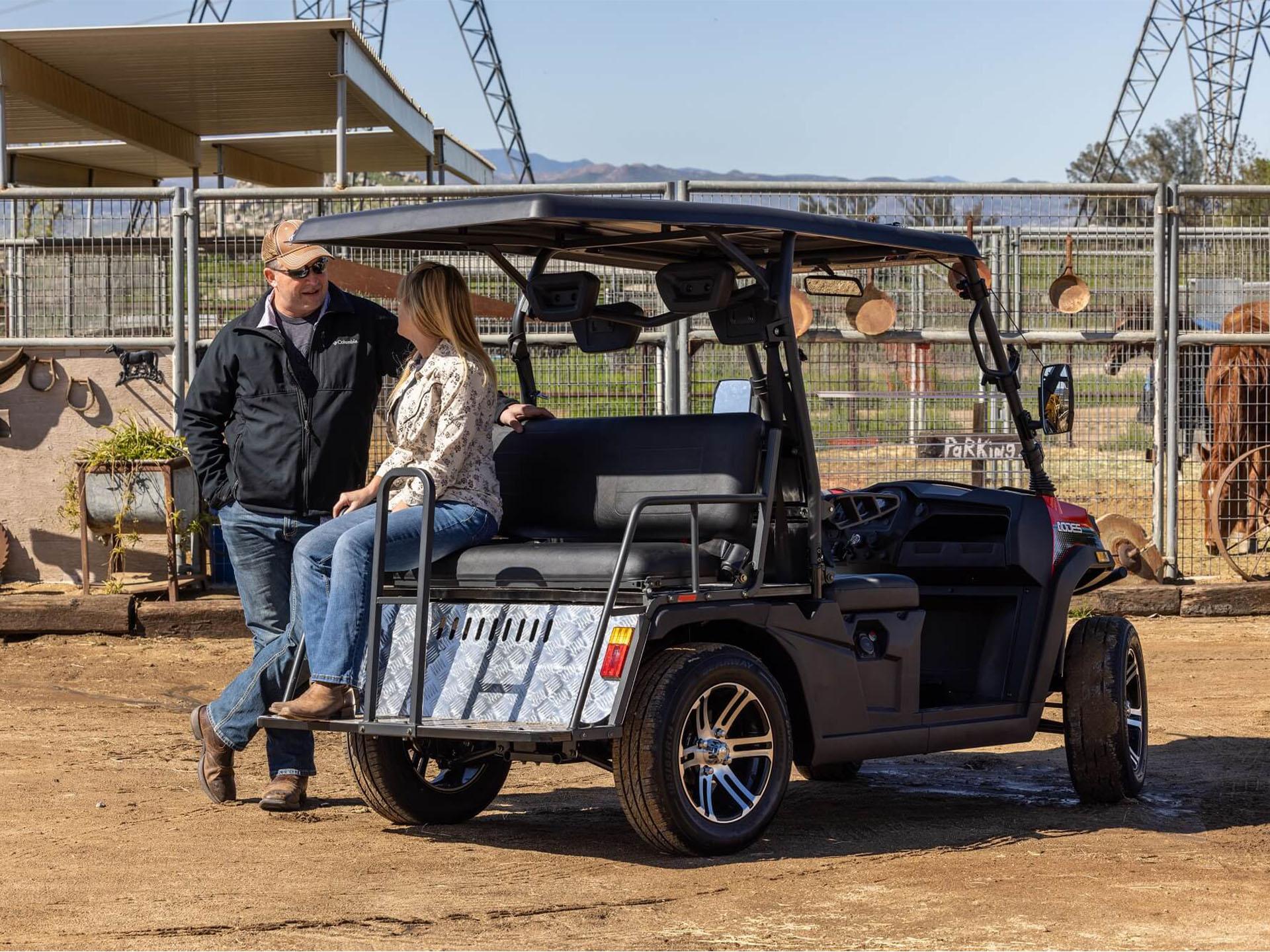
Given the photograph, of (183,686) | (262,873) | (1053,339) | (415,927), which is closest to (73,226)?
(183,686)

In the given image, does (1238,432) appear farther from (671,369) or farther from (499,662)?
(499,662)

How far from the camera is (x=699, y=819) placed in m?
5.50

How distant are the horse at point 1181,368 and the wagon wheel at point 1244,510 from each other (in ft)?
1.15

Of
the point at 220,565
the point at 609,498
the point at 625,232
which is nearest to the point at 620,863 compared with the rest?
the point at 609,498

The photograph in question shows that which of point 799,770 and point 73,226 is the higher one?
point 73,226

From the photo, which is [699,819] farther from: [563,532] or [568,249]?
[568,249]

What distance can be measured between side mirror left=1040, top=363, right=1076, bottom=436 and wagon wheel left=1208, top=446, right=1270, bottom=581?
5.76 metres

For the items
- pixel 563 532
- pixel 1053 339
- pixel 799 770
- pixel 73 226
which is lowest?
pixel 799 770

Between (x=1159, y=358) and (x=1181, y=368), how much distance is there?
26 cm

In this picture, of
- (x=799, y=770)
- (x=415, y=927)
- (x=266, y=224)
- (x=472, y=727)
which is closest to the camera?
(x=415, y=927)

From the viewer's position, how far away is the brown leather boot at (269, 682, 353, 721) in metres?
5.71

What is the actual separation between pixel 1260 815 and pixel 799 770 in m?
1.95

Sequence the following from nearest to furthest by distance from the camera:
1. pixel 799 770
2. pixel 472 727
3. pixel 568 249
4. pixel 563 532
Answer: pixel 472 727
pixel 563 532
pixel 568 249
pixel 799 770

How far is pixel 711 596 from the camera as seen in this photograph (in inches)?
215
